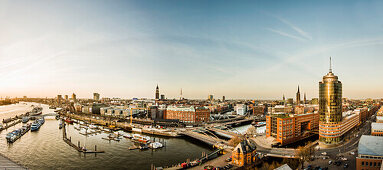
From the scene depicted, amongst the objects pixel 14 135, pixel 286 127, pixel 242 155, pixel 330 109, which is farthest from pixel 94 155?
pixel 330 109

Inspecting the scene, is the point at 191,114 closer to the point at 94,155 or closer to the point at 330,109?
the point at 94,155

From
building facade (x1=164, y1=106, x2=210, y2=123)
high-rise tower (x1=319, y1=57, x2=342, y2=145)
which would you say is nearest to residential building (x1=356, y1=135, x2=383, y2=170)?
high-rise tower (x1=319, y1=57, x2=342, y2=145)

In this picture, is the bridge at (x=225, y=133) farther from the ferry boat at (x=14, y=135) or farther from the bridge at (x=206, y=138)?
the ferry boat at (x=14, y=135)

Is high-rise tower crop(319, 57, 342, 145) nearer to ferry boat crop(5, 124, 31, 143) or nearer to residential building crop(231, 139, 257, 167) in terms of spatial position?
residential building crop(231, 139, 257, 167)

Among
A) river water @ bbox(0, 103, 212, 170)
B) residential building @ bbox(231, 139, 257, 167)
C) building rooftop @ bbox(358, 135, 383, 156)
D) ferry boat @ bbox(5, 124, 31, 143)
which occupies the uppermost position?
building rooftop @ bbox(358, 135, 383, 156)

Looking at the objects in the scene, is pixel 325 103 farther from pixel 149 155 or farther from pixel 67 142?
pixel 67 142

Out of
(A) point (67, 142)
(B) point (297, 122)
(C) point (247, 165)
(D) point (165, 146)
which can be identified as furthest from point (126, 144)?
(B) point (297, 122)

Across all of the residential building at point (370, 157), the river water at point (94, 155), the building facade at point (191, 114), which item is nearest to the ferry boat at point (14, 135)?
the river water at point (94, 155)
